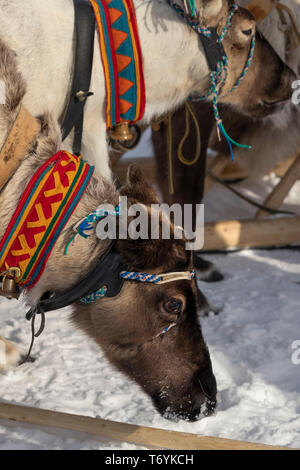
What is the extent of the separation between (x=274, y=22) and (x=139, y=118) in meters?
1.21

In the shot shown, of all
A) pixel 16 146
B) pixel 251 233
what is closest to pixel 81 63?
pixel 16 146

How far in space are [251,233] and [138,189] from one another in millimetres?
2072

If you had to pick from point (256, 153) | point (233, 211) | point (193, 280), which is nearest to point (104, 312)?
point (193, 280)

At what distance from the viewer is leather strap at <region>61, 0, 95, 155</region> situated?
2.47 meters

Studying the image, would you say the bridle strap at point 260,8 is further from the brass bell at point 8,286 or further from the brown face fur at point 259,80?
the brass bell at point 8,286

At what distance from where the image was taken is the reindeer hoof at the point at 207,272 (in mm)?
3636

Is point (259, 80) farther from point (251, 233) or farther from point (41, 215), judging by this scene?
point (41, 215)

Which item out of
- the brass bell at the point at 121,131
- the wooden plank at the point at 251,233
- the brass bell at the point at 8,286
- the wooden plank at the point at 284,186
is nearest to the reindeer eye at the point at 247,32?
the brass bell at the point at 121,131

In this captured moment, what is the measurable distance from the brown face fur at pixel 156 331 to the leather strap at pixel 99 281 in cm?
3

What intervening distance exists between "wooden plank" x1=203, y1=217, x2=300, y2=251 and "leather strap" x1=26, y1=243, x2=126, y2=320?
200cm

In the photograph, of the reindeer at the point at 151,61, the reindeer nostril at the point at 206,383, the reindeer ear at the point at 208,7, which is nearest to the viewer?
the reindeer nostril at the point at 206,383

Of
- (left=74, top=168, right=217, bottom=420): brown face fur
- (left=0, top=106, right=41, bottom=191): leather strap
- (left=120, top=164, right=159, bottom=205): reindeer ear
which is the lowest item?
(left=74, top=168, right=217, bottom=420): brown face fur

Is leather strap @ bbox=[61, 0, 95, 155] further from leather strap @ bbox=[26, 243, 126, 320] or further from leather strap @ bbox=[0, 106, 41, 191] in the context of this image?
leather strap @ bbox=[26, 243, 126, 320]

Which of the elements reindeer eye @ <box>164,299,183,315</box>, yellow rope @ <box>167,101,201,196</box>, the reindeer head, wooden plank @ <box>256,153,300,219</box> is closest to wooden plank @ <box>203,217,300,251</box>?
wooden plank @ <box>256,153,300,219</box>
